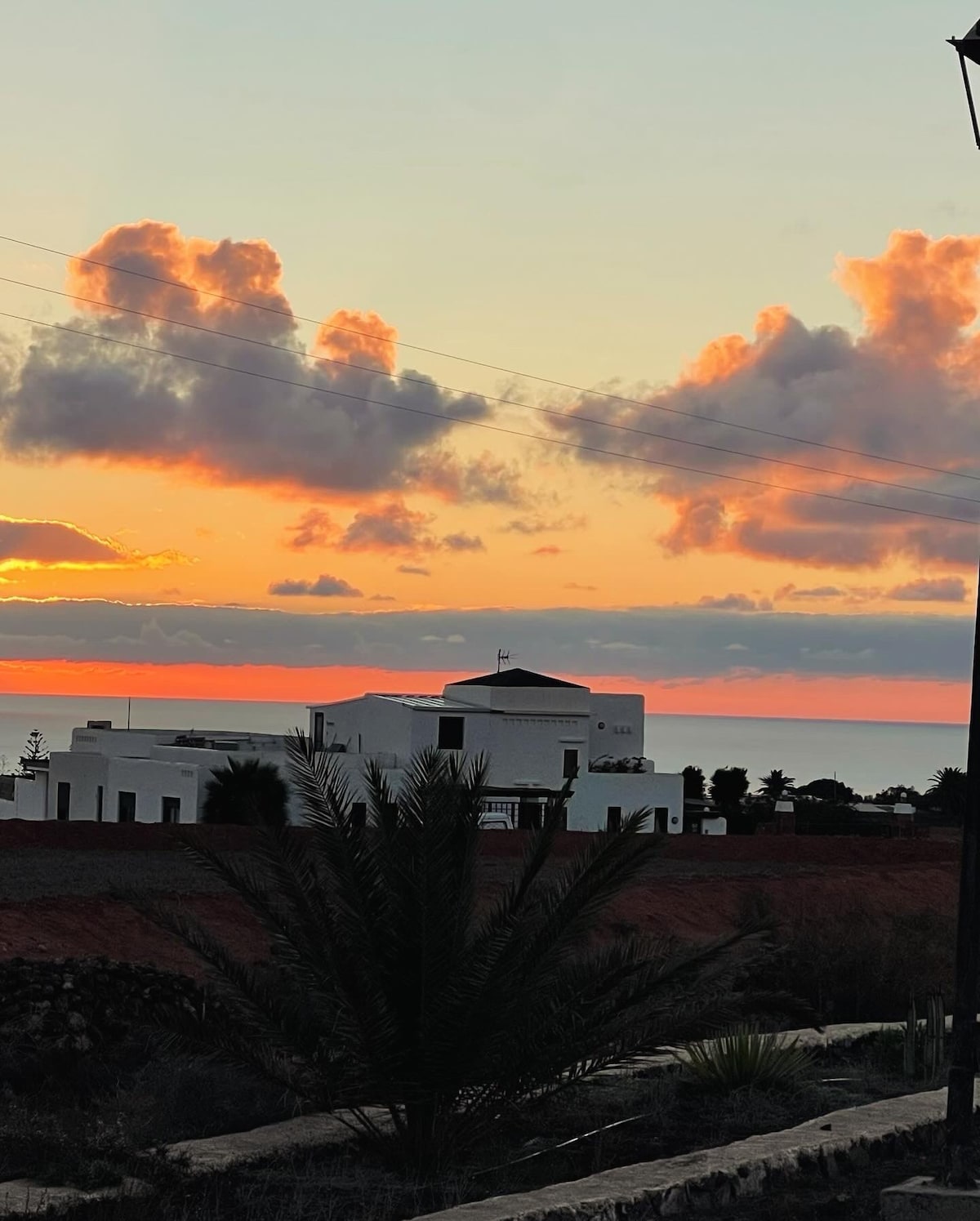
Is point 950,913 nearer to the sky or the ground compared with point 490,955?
nearer to the ground

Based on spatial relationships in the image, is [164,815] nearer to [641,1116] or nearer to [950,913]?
[950,913]

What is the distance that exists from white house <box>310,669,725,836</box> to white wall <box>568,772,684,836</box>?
0.03 metres

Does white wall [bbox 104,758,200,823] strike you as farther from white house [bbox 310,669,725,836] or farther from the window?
the window

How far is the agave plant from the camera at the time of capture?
8.62 metres

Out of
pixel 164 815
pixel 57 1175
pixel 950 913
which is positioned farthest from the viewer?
pixel 164 815

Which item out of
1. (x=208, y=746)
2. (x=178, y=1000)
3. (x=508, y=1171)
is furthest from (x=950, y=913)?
(x=208, y=746)

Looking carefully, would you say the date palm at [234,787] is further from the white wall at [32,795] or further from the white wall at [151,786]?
the white wall at [32,795]

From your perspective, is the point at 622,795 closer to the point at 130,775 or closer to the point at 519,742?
the point at 519,742

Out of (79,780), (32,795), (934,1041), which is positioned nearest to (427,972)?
(934,1041)

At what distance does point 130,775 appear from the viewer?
54.8 m

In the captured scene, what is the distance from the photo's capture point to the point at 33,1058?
35.6ft

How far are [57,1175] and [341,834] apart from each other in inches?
89.5

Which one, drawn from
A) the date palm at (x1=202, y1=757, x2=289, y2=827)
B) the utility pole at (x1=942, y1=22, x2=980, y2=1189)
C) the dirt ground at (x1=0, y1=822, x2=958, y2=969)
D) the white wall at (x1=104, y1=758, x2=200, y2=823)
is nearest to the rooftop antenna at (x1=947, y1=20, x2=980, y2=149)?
the utility pole at (x1=942, y1=22, x2=980, y2=1189)

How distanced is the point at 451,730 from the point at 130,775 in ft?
37.0
